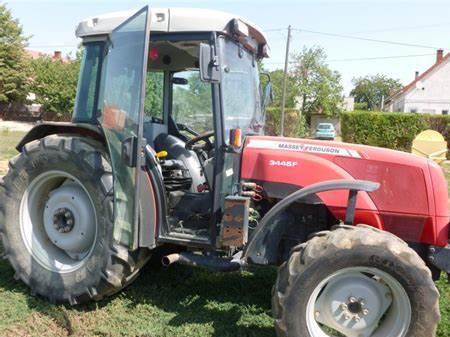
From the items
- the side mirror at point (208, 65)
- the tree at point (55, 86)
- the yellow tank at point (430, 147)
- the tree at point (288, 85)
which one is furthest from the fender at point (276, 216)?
the tree at point (55, 86)

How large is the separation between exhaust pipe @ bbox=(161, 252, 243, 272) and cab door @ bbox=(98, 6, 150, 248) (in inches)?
12.4

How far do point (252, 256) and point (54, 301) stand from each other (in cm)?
169

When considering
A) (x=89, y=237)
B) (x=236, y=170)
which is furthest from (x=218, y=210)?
(x=89, y=237)

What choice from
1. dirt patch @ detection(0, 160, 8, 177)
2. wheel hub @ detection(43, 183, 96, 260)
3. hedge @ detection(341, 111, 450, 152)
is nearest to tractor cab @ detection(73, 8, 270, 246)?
wheel hub @ detection(43, 183, 96, 260)

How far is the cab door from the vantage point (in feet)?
12.1

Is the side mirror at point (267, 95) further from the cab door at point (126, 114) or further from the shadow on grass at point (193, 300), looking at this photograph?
the shadow on grass at point (193, 300)

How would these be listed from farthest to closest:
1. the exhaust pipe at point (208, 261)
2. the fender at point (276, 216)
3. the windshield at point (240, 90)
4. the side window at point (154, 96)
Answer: the side window at point (154, 96) < the windshield at point (240, 90) < the exhaust pipe at point (208, 261) < the fender at point (276, 216)

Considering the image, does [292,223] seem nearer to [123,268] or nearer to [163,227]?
[163,227]

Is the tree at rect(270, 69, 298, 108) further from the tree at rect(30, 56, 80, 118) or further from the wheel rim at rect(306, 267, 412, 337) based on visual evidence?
the wheel rim at rect(306, 267, 412, 337)

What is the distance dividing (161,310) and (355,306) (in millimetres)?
1585

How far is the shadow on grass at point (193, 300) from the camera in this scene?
13.0 ft

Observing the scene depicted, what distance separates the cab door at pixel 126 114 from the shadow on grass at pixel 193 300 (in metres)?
0.69

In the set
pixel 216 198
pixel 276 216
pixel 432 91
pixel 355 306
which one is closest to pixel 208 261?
pixel 216 198

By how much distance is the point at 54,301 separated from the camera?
4172mm
